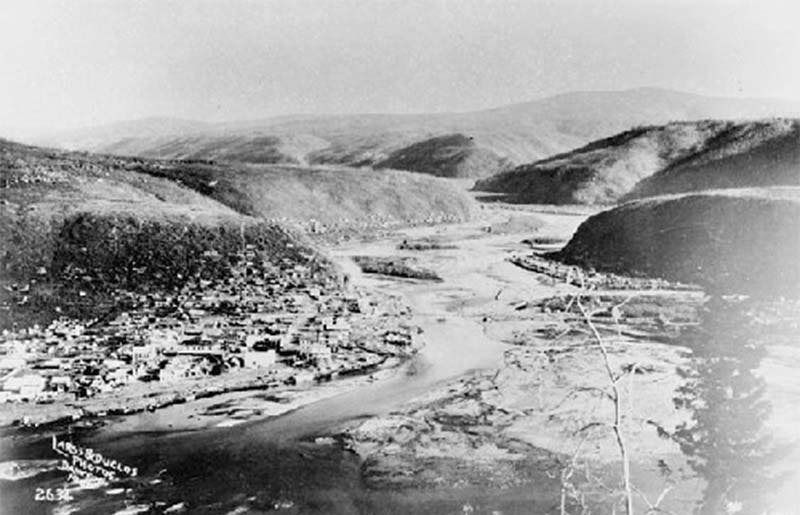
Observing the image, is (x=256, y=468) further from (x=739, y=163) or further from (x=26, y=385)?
(x=739, y=163)

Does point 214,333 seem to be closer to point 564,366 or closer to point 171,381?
point 171,381

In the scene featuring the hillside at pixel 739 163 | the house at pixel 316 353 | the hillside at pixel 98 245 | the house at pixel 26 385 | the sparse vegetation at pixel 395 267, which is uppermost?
the hillside at pixel 739 163

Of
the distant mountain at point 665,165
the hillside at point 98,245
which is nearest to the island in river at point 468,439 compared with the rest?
the hillside at point 98,245

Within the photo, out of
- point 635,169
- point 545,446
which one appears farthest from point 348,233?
point 635,169

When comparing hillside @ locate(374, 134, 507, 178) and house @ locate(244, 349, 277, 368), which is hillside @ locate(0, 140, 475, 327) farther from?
hillside @ locate(374, 134, 507, 178)

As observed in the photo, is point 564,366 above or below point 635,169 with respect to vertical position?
below

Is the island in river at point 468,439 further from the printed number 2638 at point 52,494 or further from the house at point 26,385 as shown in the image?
the house at point 26,385

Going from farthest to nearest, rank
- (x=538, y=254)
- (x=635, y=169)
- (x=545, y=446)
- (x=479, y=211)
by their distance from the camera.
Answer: (x=635, y=169) < (x=479, y=211) < (x=538, y=254) < (x=545, y=446)
